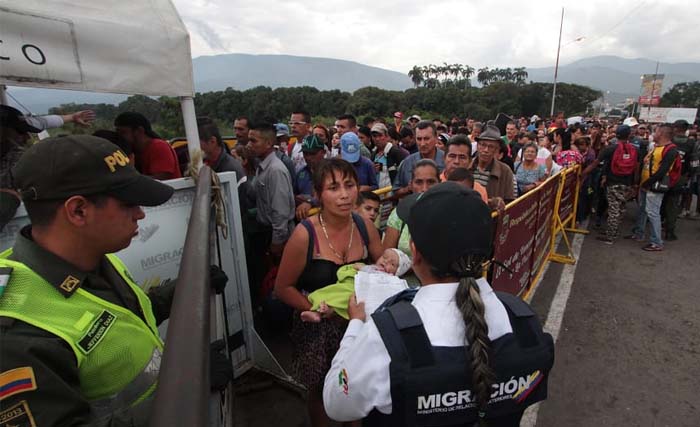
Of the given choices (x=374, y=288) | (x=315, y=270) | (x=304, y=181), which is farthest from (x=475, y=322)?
(x=304, y=181)

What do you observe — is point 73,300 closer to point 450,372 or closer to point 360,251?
point 450,372

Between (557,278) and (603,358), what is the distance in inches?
83.5

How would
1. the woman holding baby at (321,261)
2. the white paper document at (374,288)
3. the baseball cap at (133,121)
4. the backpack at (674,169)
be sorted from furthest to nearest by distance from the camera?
the backpack at (674,169) < the baseball cap at (133,121) < the woman holding baby at (321,261) < the white paper document at (374,288)

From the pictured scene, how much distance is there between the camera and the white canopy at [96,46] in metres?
1.80

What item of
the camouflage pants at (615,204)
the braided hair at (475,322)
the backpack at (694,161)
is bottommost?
the camouflage pants at (615,204)

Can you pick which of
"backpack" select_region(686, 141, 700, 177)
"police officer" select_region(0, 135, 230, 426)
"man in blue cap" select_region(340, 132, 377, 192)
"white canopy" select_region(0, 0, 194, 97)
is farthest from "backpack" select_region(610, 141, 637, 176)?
"police officer" select_region(0, 135, 230, 426)

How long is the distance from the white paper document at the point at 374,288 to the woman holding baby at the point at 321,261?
375 mm

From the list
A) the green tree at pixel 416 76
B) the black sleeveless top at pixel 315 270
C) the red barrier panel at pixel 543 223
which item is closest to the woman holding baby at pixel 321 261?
the black sleeveless top at pixel 315 270

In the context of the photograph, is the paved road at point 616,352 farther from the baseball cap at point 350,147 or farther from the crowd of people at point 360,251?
the baseball cap at point 350,147

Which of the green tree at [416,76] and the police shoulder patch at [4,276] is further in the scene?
the green tree at [416,76]

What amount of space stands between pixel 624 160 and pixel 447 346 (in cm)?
792

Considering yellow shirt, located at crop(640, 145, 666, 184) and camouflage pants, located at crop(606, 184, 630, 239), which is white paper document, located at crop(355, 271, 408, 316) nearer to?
camouflage pants, located at crop(606, 184, 630, 239)

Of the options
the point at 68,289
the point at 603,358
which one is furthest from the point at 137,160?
the point at 603,358

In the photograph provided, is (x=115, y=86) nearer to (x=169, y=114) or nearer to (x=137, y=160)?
(x=137, y=160)
